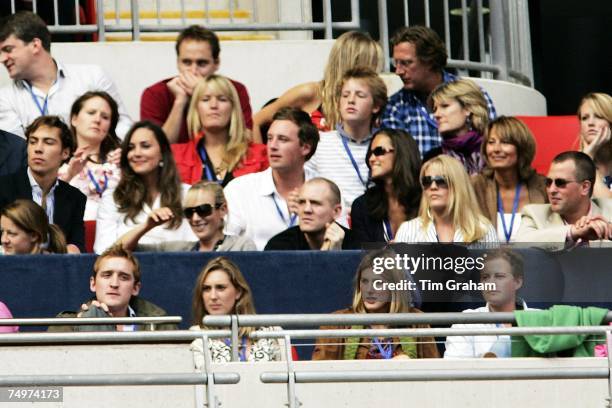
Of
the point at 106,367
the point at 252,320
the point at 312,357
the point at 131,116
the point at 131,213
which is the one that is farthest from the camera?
the point at 131,116

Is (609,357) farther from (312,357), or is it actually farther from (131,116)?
(131,116)

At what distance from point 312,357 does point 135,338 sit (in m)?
1.73

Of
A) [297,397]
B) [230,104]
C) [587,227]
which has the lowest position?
[297,397]

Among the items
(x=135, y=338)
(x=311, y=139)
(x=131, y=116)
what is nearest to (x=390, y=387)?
(x=135, y=338)

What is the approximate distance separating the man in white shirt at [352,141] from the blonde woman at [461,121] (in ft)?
1.23

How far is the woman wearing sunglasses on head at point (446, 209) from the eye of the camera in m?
12.1

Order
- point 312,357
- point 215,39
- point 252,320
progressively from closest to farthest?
1. point 252,320
2. point 312,357
3. point 215,39

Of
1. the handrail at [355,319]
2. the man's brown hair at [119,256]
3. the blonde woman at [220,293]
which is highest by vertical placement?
the man's brown hair at [119,256]

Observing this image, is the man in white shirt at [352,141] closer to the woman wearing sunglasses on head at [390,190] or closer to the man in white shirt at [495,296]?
the woman wearing sunglasses on head at [390,190]

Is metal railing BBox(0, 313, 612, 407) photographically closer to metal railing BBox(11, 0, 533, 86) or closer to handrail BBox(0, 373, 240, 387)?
handrail BBox(0, 373, 240, 387)

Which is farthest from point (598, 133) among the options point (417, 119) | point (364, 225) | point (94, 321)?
point (94, 321)

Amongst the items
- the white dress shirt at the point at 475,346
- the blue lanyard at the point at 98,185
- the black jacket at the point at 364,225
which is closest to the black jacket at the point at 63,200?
the blue lanyard at the point at 98,185

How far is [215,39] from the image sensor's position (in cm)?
1402

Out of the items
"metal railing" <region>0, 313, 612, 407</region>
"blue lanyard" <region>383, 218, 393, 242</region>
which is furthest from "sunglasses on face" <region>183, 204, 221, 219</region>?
"metal railing" <region>0, 313, 612, 407</region>
